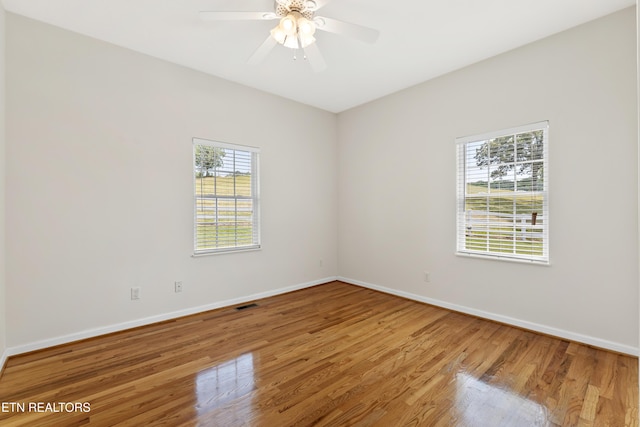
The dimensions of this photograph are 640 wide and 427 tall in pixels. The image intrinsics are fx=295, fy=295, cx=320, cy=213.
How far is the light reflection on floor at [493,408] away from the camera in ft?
5.83

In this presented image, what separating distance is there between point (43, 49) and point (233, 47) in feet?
5.54

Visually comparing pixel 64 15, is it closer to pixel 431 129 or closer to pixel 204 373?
pixel 204 373

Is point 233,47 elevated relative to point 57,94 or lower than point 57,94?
elevated

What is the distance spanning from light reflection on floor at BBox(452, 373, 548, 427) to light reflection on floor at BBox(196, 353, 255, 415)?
1.38m

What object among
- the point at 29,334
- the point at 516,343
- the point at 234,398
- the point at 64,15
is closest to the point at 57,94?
the point at 64,15

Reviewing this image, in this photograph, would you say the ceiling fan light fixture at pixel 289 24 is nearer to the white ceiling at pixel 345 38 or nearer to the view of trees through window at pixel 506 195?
the white ceiling at pixel 345 38

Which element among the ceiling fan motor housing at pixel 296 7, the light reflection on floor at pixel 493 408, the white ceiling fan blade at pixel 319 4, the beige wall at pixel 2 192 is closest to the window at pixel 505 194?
the light reflection on floor at pixel 493 408

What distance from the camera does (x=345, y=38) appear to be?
294 centimetres

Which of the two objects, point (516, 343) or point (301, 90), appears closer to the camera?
point (516, 343)

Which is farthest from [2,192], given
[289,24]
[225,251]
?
[289,24]

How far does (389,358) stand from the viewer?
8.31 ft

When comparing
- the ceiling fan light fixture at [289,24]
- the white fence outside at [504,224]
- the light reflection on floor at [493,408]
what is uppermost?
the ceiling fan light fixture at [289,24]

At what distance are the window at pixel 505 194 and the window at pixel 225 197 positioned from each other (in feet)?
9.00

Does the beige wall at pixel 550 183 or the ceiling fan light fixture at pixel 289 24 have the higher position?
the ceiling fan light fixture at pixel 289 24
